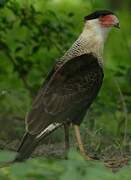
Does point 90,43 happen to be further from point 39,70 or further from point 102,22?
point 39,70

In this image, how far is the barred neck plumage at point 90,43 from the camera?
20.6 ft

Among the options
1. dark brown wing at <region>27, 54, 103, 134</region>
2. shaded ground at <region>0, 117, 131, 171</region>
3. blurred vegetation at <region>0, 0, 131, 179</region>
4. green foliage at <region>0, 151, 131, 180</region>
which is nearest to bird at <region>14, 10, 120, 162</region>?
dark brown wing at <region>27, 54, 103, 134</region>

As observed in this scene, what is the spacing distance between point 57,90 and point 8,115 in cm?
208

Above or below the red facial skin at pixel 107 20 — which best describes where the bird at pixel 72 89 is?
below

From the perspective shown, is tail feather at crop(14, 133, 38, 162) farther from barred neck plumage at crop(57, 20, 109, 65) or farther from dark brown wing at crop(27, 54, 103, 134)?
barred neck plumage at crop(57, 20, 109, 65)

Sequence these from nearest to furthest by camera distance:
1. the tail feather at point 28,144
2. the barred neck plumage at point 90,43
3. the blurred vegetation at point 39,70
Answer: the tail feather at point 28,144 → the barred neck plumage at point 90,43 → the blurred vegetation at point 39,70

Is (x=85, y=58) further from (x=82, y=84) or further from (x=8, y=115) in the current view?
(x=8, y=115)

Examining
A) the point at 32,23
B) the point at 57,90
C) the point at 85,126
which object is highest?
the point at 32,23

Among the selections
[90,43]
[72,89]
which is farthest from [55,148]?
[90,43]

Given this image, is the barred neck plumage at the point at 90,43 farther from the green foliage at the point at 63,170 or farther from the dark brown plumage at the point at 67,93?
the green foliage at the point at 63,170

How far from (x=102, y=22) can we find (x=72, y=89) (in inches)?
34.7

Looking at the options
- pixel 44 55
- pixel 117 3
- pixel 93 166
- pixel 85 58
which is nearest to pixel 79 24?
pixel 44 55

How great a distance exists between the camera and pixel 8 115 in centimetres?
776

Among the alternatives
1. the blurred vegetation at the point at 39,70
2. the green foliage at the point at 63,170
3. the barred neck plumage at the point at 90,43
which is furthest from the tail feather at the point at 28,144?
the green foliage at the point at 63,170
